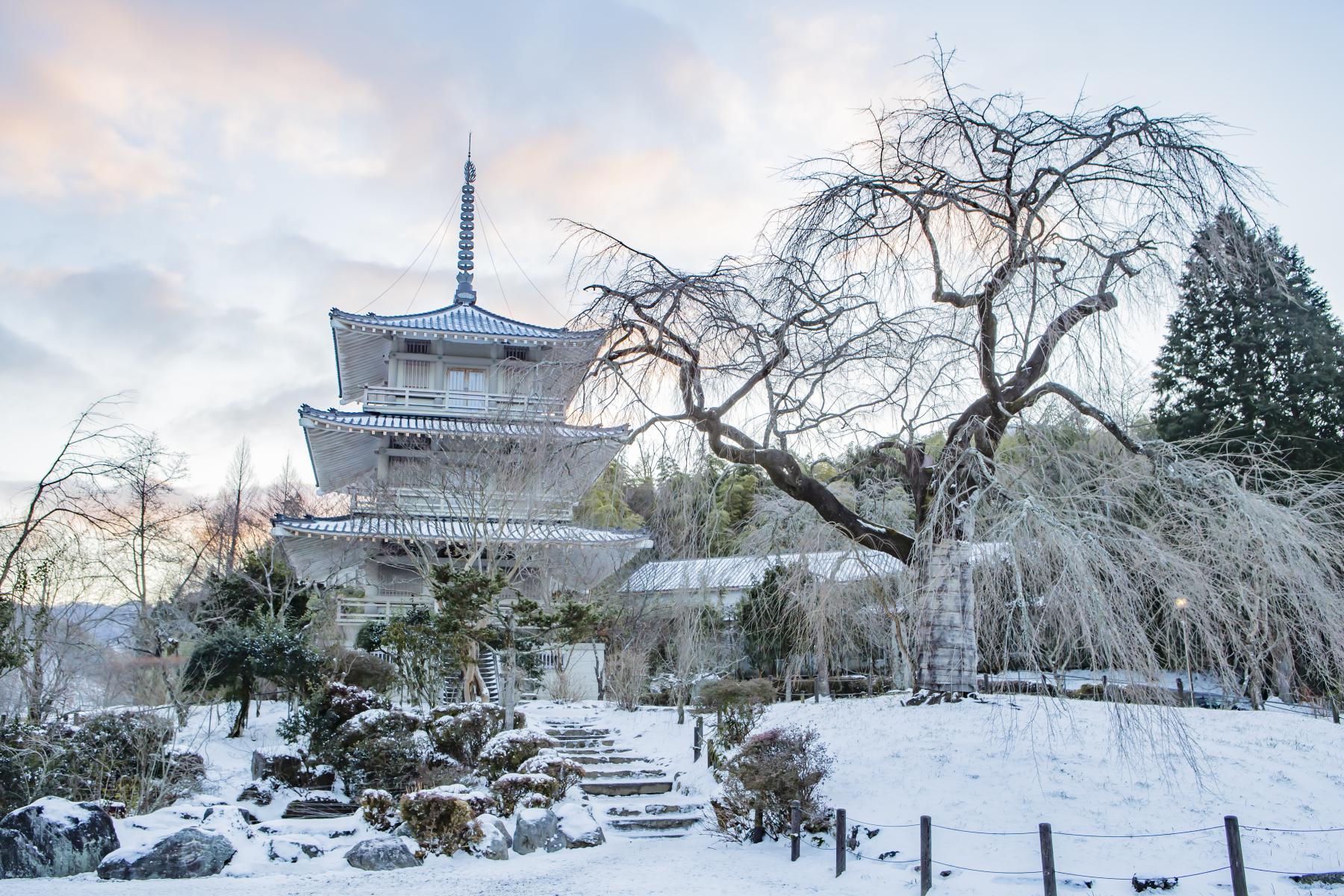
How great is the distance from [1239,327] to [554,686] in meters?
16.6

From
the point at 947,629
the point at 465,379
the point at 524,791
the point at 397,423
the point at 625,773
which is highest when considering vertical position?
the point at 465,379

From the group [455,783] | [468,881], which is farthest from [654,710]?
[468,881]

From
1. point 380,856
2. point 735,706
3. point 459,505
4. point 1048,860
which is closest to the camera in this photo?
point 1048,860

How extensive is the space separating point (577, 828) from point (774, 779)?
215cm

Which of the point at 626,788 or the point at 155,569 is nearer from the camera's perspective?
the point at 626,788

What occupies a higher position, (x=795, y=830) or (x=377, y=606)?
(x=377, y=606)

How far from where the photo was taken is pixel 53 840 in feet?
23.1

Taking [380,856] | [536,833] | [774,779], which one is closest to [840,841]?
[774,779]

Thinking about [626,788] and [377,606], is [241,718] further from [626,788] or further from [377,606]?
[626,788]

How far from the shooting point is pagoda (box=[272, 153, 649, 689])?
1722 cm

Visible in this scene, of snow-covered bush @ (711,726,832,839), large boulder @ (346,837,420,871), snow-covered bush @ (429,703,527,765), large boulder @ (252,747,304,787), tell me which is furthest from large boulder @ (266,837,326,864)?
snow-covered bush @ (711,726,832,839)

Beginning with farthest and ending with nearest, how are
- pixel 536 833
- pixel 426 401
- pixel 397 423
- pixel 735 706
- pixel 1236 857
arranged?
pixel 426 401 → pixel 397 423 → pixel 735 706 → pixel 536 833 → pixel 1236 857

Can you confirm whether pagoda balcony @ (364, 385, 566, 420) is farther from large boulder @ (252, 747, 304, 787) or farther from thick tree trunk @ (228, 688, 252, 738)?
large boulder @ (252, 747, 304, 787)

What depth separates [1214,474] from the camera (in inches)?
277
